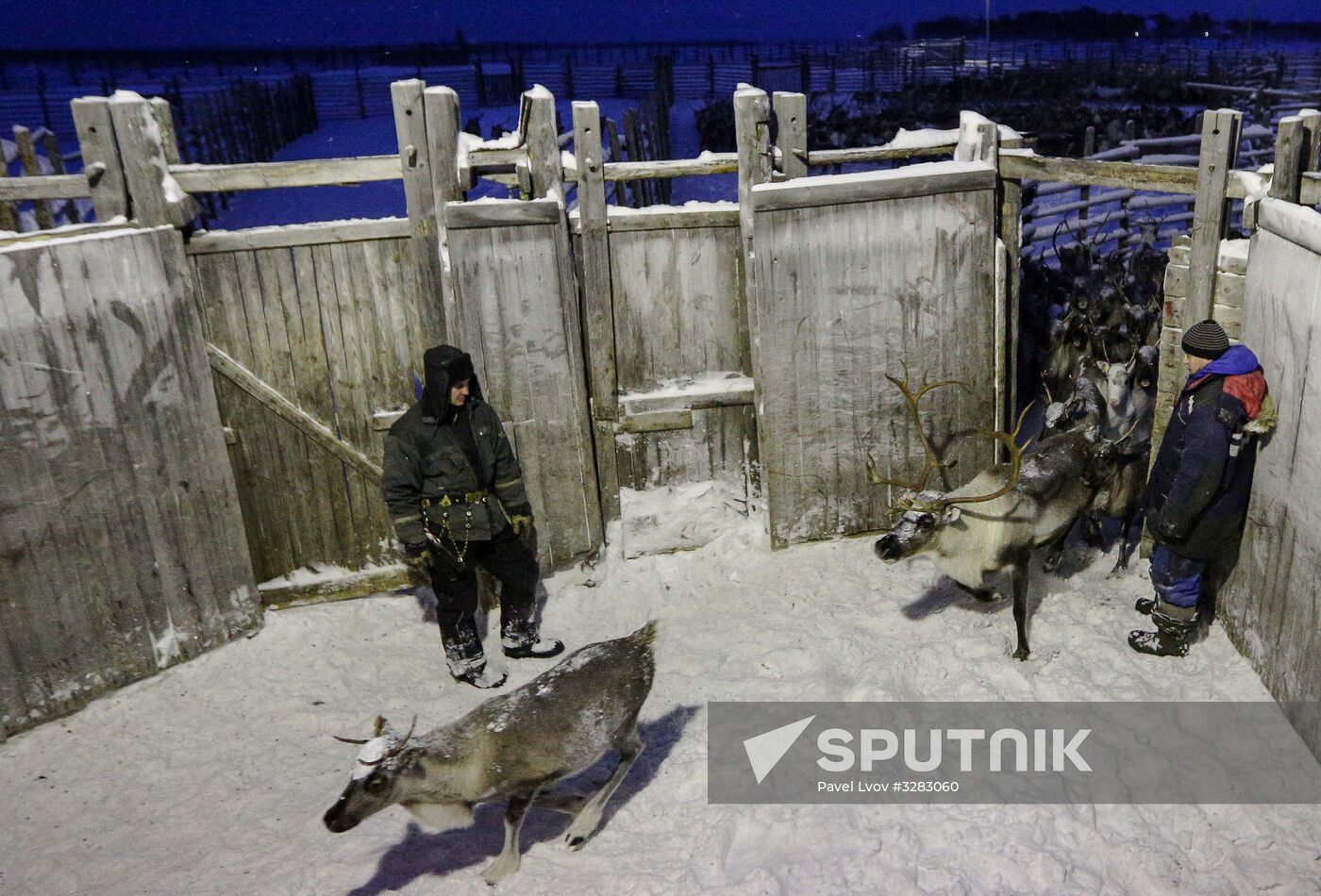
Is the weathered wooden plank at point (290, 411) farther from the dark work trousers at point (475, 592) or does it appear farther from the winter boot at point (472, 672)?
the winter boot at point (472, 672)

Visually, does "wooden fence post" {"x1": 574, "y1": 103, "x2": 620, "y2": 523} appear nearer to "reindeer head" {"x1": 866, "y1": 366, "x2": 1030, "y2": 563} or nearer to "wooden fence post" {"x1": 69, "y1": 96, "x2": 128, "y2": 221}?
"reindeer head" {"x1": 866, "y1": 366, "x2": 1030, "y2": 563}

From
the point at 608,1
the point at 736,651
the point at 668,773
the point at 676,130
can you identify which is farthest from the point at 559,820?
the point at 608,1

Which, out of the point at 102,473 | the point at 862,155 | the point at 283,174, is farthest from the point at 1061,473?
the point at 102,473

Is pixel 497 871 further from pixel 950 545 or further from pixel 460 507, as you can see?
pixel 950 545

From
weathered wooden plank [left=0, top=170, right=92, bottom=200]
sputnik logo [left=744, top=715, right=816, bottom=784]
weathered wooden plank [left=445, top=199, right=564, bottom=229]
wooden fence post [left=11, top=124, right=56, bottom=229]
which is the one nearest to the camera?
sputnik logo [left=744, top=715, right=816, bottom=784]

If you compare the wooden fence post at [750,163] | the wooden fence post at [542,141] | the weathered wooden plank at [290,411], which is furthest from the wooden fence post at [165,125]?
the wooden fence post at [750,163]

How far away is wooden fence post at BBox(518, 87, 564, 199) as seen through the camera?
5.76 meters

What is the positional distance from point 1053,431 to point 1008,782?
259 cm

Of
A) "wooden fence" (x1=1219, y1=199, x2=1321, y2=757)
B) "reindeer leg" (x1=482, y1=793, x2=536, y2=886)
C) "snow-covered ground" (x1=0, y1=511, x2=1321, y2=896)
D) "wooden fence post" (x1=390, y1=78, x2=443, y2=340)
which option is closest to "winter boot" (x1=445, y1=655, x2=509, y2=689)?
"snow-covered ground" (x1=0, y1=511, x2=1321, y2=896)

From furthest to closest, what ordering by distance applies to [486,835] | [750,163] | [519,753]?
[750,163], [486,835], [519,753]

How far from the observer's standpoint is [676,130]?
24.9 m

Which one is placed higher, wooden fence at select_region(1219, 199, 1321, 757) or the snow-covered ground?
wooden fence at select_region(1219, 199, 1321, 757)

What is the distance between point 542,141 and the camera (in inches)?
232

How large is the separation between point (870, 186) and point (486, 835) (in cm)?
409
